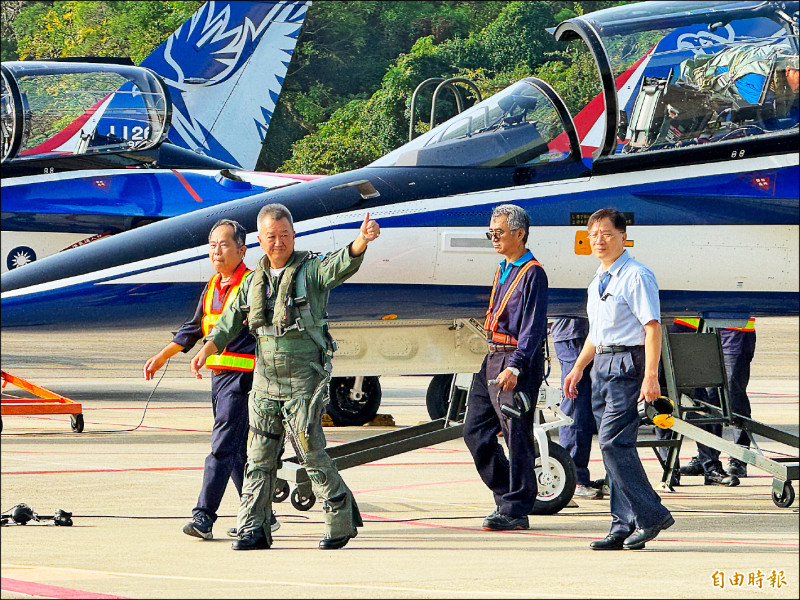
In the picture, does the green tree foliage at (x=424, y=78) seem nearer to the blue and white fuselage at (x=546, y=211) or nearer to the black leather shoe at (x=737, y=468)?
the black leather shoe at (x=737, y=468)

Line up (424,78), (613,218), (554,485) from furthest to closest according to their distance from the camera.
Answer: (424,78) < (554,485) < (613,218)

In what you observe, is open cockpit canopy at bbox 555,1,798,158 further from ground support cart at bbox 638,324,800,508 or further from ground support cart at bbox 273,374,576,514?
ground support cart at bbox 273,374,576,514

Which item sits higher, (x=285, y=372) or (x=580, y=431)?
(x=285, y=372)

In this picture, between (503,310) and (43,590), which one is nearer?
(43,590)

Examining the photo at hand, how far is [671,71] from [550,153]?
1026mm

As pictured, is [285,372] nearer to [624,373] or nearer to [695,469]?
[624,373]

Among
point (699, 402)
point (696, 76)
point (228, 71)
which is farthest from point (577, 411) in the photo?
point (228, 71)

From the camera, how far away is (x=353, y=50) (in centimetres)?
5753

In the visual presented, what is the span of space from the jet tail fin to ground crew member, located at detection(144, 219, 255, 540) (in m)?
14.2

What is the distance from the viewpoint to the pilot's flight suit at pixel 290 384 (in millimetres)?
6625

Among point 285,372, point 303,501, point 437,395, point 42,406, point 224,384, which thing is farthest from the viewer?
point 437,395

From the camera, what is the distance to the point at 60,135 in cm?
1530

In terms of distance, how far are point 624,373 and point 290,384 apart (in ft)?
5.83

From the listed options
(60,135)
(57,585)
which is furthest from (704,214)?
(60,135)
